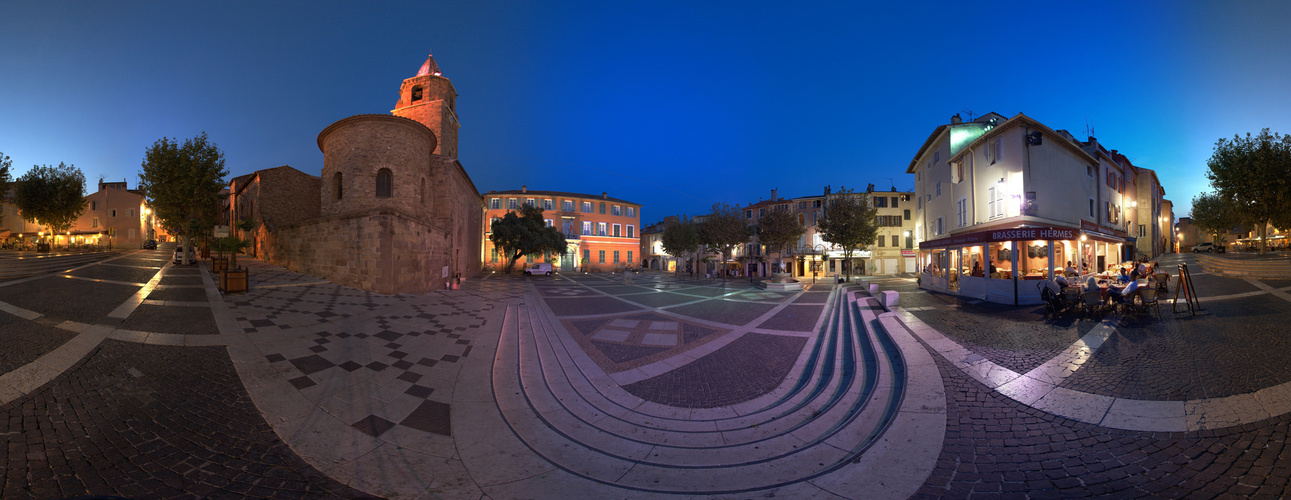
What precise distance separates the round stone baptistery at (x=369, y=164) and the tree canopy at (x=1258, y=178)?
111ft

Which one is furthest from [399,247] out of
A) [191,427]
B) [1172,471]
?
[1172,471]

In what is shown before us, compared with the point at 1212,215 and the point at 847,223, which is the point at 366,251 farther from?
the point at 1212,215

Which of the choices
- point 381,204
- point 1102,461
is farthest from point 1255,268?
point 381,204

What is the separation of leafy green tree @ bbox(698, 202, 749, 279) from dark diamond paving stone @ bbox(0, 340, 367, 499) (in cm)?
2880

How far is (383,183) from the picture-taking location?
53.2 feet

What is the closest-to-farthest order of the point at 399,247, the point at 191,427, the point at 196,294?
1. the point at 191,427
2. the point at 196,294
3. the point at 399,247

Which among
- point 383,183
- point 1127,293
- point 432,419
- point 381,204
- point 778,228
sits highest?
point 383,183

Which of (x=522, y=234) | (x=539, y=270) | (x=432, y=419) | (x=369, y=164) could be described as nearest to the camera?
(x=432, y=419)

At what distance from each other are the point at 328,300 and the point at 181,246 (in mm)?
12910

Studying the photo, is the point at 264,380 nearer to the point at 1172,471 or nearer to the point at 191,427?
the point at 191,427

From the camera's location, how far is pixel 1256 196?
15289mm

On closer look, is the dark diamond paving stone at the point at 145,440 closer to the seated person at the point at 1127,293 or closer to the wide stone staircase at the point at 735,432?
the wide stone staircase at the point at 735,432

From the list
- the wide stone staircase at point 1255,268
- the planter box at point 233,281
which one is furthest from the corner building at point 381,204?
the wide stone staircase at point 1255,268

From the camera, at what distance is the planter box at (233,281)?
26.3 feet
